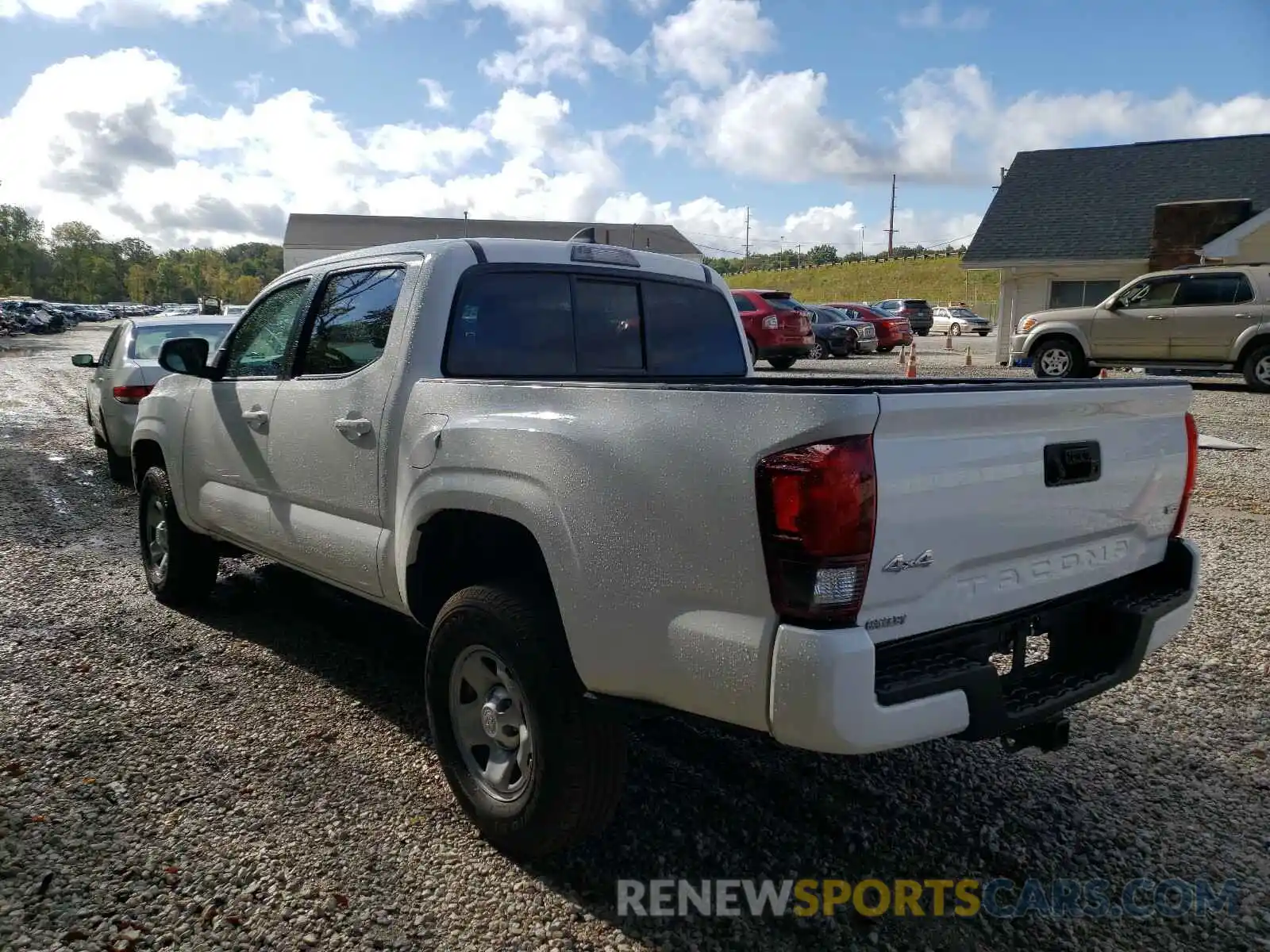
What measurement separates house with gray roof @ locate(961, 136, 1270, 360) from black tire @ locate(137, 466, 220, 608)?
950 inches

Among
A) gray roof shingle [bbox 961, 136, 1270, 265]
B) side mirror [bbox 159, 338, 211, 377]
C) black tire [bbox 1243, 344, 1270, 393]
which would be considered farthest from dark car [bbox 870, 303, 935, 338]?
side mirror [bbox 159, 338, 211, 377]

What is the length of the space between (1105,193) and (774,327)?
14.5 m

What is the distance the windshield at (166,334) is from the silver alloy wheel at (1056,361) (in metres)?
14.2

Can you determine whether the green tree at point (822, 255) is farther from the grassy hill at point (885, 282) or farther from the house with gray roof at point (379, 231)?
the house with gray roof at point (379, 231)

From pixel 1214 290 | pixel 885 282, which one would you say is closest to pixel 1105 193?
pixel 1214 290

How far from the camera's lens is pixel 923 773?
3.68 metres

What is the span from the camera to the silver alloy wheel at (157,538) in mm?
5590

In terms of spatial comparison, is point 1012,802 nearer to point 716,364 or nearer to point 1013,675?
point 1013,675

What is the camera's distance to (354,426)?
368cm

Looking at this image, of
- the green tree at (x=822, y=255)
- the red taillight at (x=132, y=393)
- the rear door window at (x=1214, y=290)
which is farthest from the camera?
the green tree at (x=822, y=255)

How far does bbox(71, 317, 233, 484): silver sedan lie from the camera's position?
909cm

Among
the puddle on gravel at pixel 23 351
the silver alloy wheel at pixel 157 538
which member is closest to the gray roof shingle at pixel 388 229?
the puddle on gravel at pixel 23 351

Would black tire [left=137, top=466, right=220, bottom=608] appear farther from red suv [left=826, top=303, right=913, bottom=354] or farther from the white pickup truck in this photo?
red suv [left=826, top=303, right=913, bottom=354]

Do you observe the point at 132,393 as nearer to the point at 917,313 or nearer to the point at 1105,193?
the point at 1105,193
